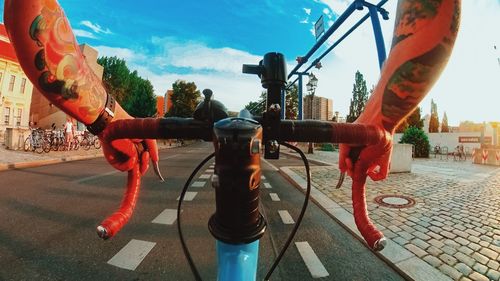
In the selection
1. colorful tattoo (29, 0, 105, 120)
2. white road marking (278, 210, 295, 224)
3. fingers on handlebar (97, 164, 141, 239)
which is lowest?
white road marking (278, 210, 295, 224)

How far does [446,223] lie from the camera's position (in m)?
4.23

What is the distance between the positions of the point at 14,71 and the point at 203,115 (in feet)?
144

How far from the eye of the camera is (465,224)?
13.8 feet

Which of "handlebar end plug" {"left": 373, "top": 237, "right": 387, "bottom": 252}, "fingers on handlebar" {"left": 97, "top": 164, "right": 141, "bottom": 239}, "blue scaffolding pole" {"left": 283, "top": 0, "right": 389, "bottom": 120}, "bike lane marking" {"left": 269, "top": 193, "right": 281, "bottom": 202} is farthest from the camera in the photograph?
"bike lane marking" {"left": 269, "top": 193, "right": 281, "bottom": 202}

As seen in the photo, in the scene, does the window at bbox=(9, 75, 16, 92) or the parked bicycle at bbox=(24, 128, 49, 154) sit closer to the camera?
the parked bicycle at bbox=(24, 128, 49, 154)

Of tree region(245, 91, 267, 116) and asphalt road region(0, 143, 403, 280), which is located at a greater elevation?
tree region(245, 91, 267, 116)

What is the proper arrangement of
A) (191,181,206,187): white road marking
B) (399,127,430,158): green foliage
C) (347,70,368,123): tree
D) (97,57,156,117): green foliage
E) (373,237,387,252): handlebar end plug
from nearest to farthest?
(373,237,387,252): handlebar end plug, (191,181,206,187): white road marking, (399,127,430,158): green foliage, (97,57,156,117): green foliage, (347,70,368,123): tree

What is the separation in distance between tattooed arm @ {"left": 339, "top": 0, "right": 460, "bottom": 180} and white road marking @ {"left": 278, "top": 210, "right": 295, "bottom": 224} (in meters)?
3.90

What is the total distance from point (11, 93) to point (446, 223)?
146 feet

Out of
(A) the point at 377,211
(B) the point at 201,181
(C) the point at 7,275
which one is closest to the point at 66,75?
(C) the point at 7,275

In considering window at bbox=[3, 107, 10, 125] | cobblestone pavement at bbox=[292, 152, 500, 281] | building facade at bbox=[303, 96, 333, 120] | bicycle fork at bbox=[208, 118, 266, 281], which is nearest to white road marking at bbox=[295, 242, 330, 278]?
cobblestone pavement at bbox=[292, 152, 500, 281]

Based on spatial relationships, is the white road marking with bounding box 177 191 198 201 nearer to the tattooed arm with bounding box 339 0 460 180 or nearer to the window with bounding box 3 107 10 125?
the tattooed arm with bounding box 339 0 460 180

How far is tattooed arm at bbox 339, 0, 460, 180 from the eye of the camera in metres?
0.62

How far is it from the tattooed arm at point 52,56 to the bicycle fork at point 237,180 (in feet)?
1.24
